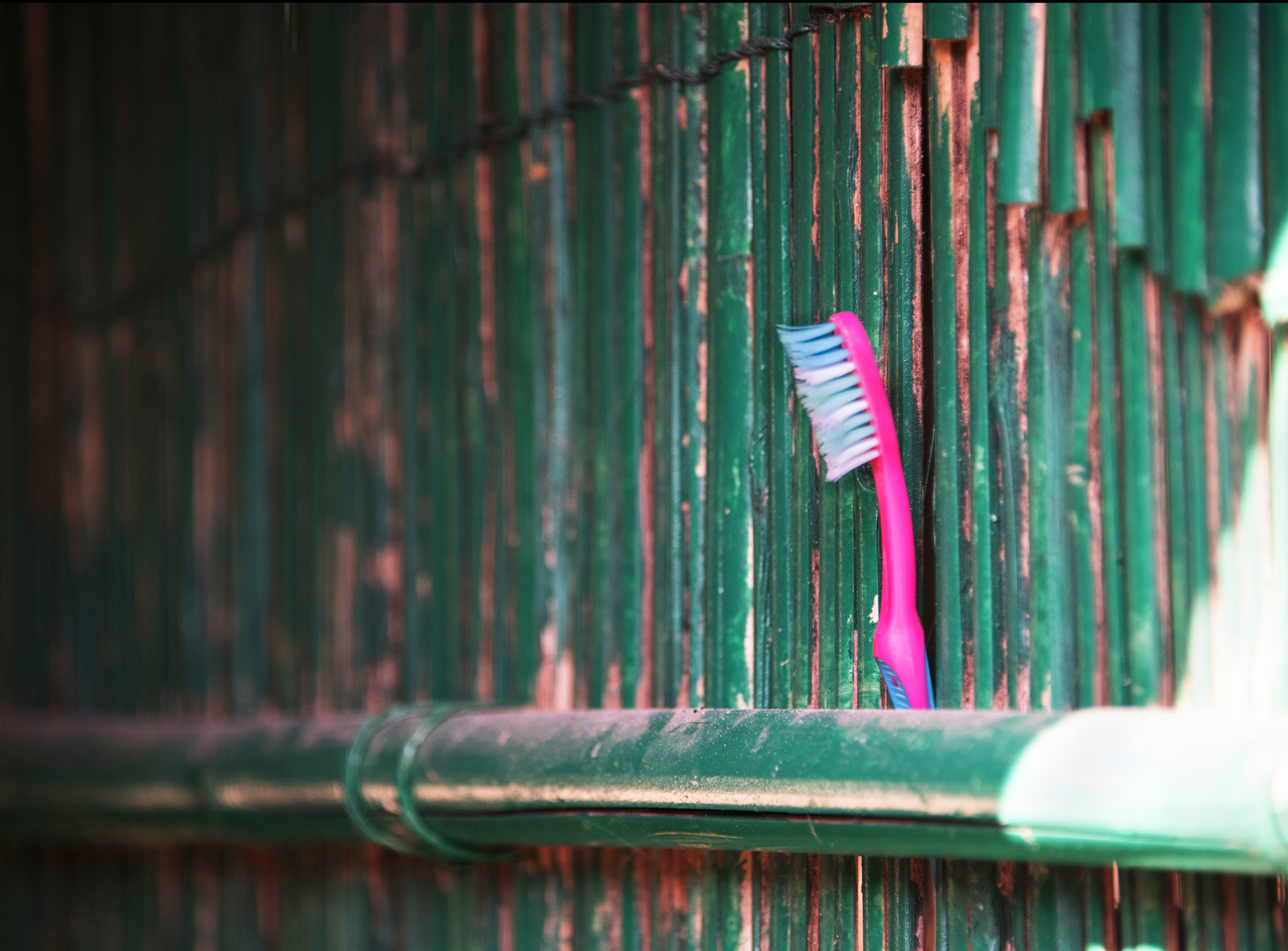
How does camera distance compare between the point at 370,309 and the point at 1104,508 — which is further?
the point at 370,309

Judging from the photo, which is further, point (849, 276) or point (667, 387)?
point (667, 387)

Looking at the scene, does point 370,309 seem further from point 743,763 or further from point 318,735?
point 743,763

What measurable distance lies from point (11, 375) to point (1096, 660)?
2.46 m

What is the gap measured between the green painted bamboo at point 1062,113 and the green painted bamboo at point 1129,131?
5 centimetres

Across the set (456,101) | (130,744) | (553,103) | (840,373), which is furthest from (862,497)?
(130,744)

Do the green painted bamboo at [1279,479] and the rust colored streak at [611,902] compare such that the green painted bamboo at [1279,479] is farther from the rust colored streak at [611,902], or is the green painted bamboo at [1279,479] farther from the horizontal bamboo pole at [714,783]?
the rust colored streak at [611,902]

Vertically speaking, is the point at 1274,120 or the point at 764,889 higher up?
the point at 1274,120

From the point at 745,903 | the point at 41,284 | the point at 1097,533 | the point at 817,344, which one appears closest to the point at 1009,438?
the point at 1097,533

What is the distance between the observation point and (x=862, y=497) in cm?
174

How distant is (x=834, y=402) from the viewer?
1710 millimetres

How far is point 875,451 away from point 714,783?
44cm

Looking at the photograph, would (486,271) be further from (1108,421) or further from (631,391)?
(1108,421)

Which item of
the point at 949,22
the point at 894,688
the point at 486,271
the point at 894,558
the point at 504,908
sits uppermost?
the point at 949,22

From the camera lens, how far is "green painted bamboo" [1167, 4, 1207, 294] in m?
1.49
